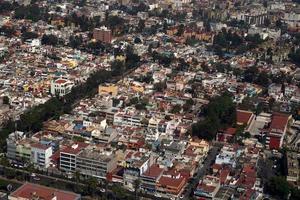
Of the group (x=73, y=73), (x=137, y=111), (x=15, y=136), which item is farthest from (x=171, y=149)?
(x=73, y=73)

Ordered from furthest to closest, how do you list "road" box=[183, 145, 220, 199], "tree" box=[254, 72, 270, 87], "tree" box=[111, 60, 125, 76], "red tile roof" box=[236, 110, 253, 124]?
"tree" box=[111, 60, 125, 76] → "tree" box=[254, 72, 270, 87] → "red tile roof" box=[236, 110, 253, 124] → "road" box=[183, 145, 220, 199]

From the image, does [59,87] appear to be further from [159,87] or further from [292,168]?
[292,168]

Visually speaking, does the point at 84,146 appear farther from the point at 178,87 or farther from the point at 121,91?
the point at 178,87

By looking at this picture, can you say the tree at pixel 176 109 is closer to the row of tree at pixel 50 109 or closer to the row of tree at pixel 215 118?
the row of tree at pixel 215 118

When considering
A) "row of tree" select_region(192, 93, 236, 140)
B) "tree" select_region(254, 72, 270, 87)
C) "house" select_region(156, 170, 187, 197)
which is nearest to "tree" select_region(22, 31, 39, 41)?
"tree" select_region(254, 72, 270, 87)

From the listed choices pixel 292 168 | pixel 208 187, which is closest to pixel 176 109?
pixel 292 168

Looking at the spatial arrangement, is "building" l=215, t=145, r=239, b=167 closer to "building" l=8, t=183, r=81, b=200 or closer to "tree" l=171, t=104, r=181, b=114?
"tree" l=171, t=104, r=181, b=114
